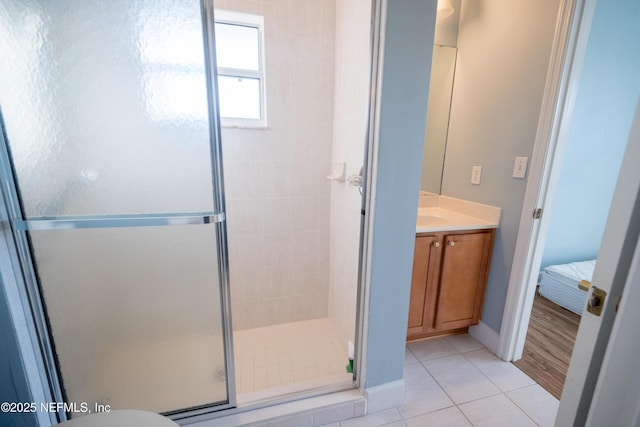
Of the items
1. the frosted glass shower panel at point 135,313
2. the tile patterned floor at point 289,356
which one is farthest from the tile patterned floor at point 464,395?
the frosted glass shower panel at point 135,313

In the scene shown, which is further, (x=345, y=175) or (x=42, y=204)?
(x=345, y=175)

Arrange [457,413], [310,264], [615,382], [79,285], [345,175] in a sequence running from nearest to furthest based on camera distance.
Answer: [615,382]
[79,285]
[457,413]
[345,175]
[310,264]

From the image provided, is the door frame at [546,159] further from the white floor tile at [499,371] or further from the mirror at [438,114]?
the mirror at [438,114]

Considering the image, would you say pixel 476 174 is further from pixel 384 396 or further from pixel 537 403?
pixel 384 396

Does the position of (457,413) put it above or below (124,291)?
below

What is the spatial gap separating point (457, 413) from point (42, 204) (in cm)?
207

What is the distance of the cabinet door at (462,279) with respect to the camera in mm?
1705

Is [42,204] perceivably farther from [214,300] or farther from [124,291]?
[214,300]

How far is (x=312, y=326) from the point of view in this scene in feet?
7.28

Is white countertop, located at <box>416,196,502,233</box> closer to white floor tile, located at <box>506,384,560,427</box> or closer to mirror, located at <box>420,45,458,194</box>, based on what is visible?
mirror, located at <box>420,45,458,194</box>

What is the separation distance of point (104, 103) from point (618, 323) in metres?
1.46

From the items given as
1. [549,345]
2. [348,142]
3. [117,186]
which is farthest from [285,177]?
[549,345]

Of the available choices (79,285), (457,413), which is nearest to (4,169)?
(79,285)

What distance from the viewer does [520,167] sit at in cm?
156
